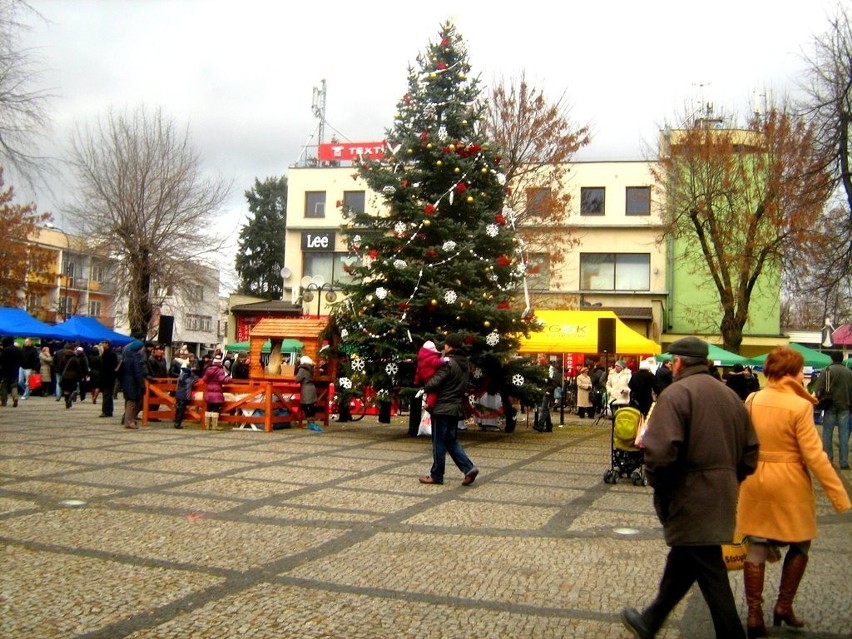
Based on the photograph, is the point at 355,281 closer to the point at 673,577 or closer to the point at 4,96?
the point at 4,96

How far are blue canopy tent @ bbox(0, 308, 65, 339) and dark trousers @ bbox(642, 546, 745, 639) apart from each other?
93.2 ft

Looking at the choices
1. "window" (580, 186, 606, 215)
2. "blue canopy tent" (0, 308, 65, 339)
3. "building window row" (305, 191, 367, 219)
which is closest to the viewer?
"blue canopy tent" (0, 308, 65, 339)

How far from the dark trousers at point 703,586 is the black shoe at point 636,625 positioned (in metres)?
0.03

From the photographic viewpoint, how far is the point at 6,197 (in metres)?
48.0

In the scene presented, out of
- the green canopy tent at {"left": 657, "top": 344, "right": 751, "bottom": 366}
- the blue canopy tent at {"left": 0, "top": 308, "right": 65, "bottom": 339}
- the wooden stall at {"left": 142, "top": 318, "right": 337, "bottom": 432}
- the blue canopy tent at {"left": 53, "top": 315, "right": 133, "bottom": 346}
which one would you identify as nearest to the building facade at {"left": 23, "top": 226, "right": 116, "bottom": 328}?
the blue canopy tent at {"left": 53, "top": 315, "right": 133, "bottom": 346}

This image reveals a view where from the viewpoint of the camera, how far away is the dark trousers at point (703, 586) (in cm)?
435

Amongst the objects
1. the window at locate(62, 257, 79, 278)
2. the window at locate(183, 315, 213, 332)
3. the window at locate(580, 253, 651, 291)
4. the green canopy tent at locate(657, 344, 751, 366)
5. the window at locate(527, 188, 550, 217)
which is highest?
the window at locate(62, 257, 79, 278)

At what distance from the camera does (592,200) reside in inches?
1678

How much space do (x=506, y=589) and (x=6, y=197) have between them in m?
49.2

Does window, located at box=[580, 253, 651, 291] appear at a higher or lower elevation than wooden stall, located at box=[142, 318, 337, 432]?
higher

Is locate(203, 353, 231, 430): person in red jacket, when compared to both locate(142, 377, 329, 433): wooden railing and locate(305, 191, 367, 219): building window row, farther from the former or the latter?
locate(305, 191, 367, 219): building window row

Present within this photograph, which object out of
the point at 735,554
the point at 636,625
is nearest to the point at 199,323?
the point at 735,554

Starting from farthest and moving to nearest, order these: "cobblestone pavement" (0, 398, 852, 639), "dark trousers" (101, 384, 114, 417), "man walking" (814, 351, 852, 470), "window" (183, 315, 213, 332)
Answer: "window" (183, 315, 213, 332) → "dark trousers" (101, 384, 114, 417) → "man walking" (814, 351, 852, 470) → "cobblestone pavement" (0, 398, 852, 639)

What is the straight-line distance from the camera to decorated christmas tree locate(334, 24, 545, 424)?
17.5 m
